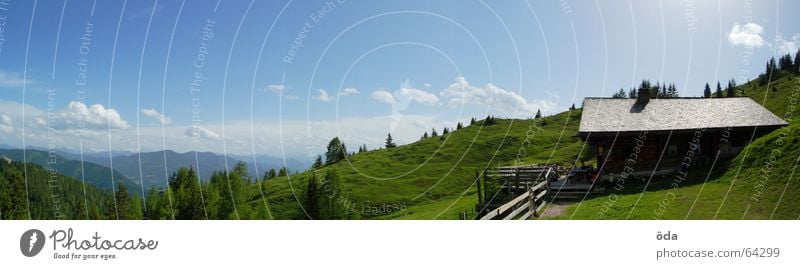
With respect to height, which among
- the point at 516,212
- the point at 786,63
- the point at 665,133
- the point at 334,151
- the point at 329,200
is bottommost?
the point at 329,200

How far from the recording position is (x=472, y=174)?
8844 cm

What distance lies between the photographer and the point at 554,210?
77.6 feet

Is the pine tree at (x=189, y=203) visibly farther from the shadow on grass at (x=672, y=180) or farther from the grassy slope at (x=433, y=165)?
the shadow on grass at (x=672, y=180)

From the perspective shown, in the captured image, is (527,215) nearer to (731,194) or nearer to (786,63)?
(731,194)

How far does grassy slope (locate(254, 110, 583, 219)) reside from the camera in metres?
81.0

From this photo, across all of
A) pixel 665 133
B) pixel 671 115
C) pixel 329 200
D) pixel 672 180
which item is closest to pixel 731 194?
pixel 672 180

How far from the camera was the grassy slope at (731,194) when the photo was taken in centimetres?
1719

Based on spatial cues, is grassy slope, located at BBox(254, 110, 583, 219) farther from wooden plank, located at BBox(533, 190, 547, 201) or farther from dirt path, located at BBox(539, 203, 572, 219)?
dirt path, located at BBox(539, 203, 572, 219)
